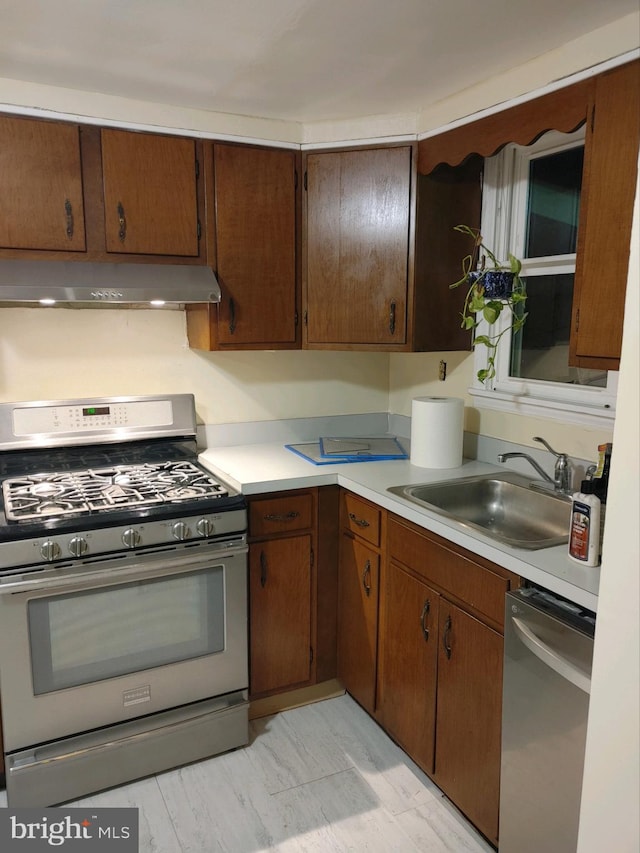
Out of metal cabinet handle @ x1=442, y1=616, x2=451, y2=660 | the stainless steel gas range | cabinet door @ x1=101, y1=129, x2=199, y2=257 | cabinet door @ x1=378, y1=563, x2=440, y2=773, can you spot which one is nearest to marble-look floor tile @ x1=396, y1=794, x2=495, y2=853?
cabinet door @ x1=378, y1=563, x2=440, y2=773

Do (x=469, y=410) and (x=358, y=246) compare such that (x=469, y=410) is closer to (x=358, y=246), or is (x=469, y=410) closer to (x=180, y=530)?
(x=358, y=246)

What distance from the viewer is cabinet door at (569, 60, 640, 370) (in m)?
1.58

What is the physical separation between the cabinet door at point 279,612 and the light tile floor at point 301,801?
21 centimetres

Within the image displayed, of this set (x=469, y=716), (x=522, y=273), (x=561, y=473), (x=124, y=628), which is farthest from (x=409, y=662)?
(x=522, y=273)

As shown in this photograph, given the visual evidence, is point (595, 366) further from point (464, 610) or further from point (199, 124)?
point (199, 124)

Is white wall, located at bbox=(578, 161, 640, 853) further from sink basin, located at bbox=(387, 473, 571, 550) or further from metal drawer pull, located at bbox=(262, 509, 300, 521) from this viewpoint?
metal drawer pull, located at bbox=(262, 509, 300, 521)

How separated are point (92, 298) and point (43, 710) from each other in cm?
131

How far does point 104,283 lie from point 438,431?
131cm

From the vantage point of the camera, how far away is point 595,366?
5.61ft

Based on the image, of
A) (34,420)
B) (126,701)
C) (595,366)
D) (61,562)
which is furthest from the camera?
(34,420)

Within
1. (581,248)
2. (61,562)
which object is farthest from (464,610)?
(61,562)

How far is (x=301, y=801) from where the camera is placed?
2031mm

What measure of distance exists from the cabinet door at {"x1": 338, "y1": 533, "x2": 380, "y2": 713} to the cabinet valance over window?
1.40 meters

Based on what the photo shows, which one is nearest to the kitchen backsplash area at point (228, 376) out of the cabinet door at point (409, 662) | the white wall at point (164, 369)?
the white wall at point (164, 369)
